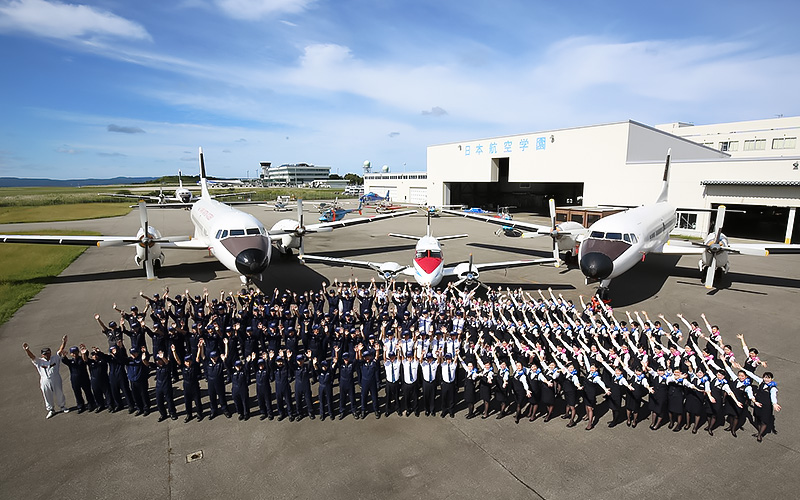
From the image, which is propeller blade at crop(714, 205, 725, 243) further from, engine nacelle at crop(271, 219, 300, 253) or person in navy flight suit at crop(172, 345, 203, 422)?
person in navy flight suit at crop(172, 345, 203, 422)

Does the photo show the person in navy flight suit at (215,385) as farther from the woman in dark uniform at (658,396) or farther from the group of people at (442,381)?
the woman in dark uniform at (658,396)

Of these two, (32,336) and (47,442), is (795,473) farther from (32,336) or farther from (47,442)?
(32,336)

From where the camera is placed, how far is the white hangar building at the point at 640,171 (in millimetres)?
37656

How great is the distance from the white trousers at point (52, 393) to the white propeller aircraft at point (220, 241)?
7.82 metres

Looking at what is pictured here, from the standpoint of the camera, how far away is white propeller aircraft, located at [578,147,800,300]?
1745 cm

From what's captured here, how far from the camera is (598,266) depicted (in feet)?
56.0

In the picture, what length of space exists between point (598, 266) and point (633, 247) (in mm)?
2690

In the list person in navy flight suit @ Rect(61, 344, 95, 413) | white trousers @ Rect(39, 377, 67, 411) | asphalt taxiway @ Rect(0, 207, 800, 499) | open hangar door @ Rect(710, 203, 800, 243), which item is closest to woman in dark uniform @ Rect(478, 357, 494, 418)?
asphalt taxiway @ Rect(0, 207, 800, 499)

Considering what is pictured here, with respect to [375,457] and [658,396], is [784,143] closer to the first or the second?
[658,396]

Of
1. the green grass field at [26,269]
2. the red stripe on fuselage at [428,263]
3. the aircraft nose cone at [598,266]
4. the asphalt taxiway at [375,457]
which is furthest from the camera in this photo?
the green grass field at [26,269]

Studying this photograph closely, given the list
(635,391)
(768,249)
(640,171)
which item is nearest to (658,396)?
(635,391)

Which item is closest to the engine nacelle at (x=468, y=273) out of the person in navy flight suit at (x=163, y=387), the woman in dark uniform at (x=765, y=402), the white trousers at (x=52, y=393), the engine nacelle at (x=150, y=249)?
the woman in dark uniform at (x=765, y=402)

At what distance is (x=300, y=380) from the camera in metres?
9.77

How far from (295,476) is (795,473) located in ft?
33.4
